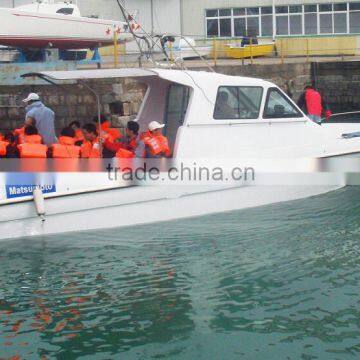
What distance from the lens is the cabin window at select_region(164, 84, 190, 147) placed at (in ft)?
37.3

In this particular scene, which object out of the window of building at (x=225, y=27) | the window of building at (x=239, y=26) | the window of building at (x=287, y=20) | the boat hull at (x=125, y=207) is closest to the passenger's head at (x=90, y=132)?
the boat hull at (x=125, y=207)

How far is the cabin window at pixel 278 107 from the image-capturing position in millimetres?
11336

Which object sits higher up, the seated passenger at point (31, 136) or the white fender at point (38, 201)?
the seated passenger at point (31, 136)

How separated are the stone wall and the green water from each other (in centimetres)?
632

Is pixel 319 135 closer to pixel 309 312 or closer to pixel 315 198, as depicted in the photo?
pixel 315 198

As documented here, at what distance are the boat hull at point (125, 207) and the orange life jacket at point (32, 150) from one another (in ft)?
1.99

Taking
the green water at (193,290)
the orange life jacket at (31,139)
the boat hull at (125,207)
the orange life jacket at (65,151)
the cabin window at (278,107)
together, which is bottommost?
the green water at (193,290)

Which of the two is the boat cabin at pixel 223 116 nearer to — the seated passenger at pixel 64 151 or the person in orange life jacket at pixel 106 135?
the person in orange life jacket at pixel 106 135

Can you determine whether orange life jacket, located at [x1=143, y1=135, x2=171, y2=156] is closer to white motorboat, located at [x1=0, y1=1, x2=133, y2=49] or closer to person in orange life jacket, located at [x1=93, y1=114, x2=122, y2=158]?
person in orange life jacket, located at [x1=93, y1=114, x2=122, y2=158]

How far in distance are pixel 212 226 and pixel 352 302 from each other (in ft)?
10.2

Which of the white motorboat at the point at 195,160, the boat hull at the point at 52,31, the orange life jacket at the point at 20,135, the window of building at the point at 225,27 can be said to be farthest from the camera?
the window of building at the point at 225,27

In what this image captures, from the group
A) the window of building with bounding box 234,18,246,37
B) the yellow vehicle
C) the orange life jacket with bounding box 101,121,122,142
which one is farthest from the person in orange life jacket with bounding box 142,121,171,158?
the window of building with bounding box 234,18,246,37

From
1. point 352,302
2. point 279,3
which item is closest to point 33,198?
point 352,302

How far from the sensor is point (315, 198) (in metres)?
11.8
